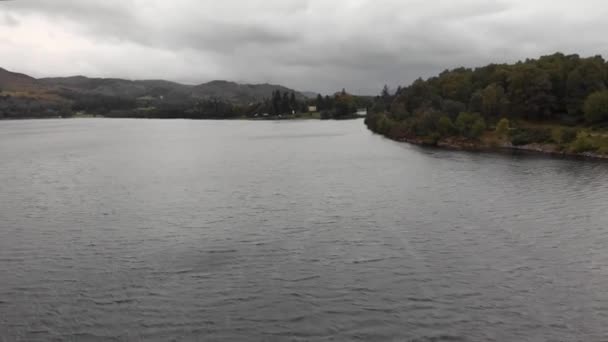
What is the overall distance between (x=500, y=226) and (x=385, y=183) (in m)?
21.0

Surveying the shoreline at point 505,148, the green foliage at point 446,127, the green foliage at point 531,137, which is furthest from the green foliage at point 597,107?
the green foliage at point 446,127

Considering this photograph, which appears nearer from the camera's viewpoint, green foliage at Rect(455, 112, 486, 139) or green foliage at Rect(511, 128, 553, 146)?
green foliage at Rect(511, 128, 553, 146)

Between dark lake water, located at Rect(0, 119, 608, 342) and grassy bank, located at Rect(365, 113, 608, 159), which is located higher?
grassy bank, located at Rect(365, 113, 608, 159)

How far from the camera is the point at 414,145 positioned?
112m

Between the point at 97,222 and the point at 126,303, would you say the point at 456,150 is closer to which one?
Answer: the point at 97,222

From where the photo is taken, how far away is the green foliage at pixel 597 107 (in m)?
100

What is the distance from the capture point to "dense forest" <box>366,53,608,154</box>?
101875 mm

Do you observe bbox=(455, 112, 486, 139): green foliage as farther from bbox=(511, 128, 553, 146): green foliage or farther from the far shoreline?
bbox=(511, 128, 553, 146): green foliage

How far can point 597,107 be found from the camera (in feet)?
330

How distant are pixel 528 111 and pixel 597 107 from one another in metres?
17.9

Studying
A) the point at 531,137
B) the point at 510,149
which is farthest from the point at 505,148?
the point at 531,137

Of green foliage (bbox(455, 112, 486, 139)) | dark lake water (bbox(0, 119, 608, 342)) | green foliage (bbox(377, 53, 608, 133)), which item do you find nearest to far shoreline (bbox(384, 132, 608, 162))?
green foliage (bbox(455, 112, 486, 139))

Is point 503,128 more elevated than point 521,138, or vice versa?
point 503,128

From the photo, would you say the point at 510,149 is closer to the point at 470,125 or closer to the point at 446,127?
the point at 470,125
